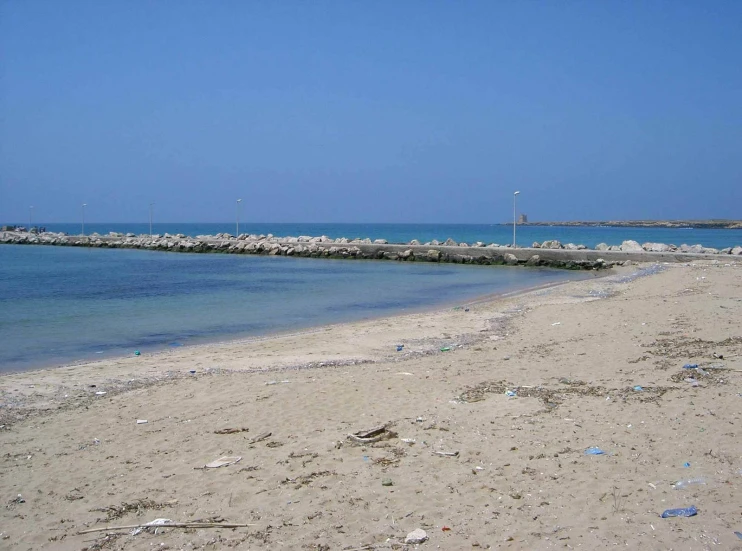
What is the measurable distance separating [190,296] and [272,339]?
29.0ft

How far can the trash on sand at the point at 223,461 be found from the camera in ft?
17.0

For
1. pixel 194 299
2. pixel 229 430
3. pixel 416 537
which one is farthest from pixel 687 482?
pixel 194 299

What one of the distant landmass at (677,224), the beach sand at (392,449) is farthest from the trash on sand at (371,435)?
the distant landmass at (677,224)

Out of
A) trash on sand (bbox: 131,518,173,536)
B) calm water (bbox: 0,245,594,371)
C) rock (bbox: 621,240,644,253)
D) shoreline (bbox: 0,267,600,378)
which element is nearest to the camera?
trash on sand (bbox: 131,518,173,536)

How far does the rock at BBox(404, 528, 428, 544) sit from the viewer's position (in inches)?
151

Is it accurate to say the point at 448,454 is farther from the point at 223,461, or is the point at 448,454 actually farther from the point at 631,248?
the point at 631,248

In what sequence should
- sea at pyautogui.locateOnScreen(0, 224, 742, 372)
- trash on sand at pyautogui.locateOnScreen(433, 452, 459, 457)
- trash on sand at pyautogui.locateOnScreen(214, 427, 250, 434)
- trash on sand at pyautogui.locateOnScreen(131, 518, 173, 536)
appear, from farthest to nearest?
sea at pyautogui.locateOnScreen(0, 224, 742, 372) → trash on sand at pyautogui.locateOnScreen(214, 427, 250, 434) → trash on sand at pyautogui.locateOnScreen(433, 452, 459, 457) → trash on sand at pyautogui.locateOnScreen(131, 518, 173, 536)

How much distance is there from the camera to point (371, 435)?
5.62 meters

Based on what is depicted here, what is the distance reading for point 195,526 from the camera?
164 inches

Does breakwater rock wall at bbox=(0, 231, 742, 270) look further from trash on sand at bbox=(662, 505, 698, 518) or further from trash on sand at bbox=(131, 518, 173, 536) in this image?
trash on sand at bbox=(131, 518, 173, 536)

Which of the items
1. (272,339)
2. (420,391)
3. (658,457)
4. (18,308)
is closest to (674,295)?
(272,339)

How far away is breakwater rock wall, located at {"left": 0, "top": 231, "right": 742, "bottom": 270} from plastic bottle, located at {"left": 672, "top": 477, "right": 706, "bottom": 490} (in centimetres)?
2821

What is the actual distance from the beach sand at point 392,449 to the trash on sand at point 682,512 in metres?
0.06

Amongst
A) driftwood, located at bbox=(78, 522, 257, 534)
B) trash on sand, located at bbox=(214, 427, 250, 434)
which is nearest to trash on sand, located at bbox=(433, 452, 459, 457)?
driftwood, located at bbox=(78, 522, 257, 534)
